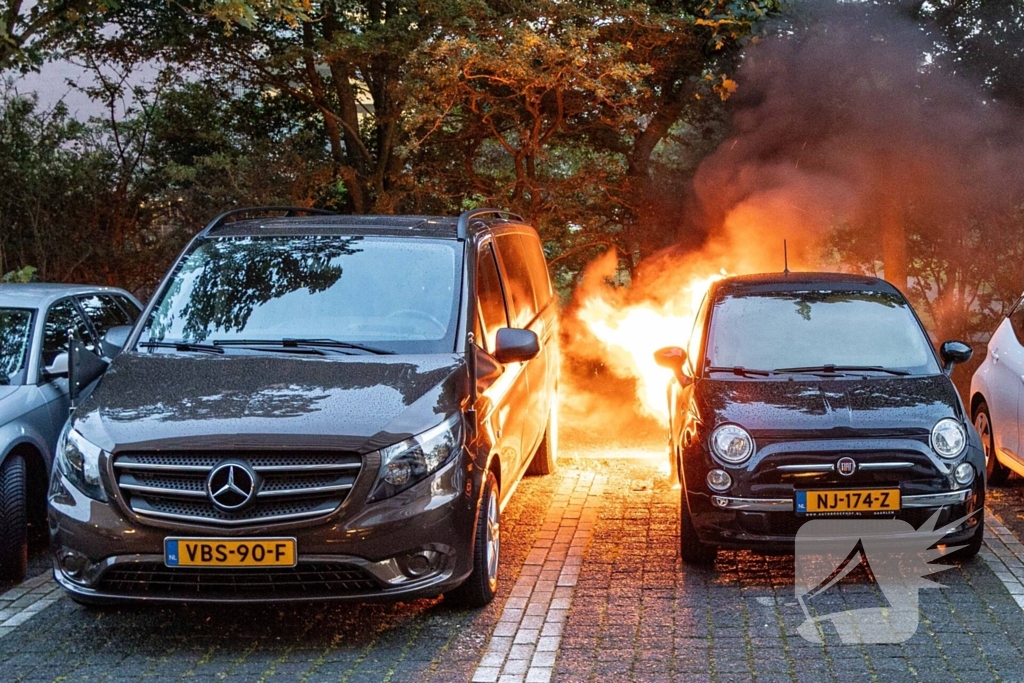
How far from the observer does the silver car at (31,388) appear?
6645 millimetres

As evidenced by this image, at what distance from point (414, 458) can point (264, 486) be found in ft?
2.18

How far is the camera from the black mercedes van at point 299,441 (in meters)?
5.31

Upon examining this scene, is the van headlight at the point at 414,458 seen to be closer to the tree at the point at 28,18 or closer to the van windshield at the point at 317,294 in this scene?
the van windshield at the point at 317,294

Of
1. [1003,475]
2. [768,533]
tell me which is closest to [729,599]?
[768,533]

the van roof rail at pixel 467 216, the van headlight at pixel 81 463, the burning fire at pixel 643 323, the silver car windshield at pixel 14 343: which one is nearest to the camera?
the van headlight at pixel 81 463

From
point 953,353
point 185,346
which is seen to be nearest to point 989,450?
point 953,353

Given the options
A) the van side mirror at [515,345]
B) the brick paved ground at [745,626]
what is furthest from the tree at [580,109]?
the brick paved ground at [745,626]

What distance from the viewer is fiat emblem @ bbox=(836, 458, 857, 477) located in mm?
6426

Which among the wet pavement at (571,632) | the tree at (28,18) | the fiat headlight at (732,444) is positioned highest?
the tree at (28,18)

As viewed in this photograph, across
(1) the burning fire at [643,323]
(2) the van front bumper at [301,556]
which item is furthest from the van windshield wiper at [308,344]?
(1) the burning fire at [643,323]

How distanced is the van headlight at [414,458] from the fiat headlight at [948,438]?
268 centimetres

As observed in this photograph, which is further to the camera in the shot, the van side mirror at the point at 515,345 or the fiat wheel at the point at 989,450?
the fiat wheel at the point at 989,450

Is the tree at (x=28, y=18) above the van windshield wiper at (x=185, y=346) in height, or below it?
above

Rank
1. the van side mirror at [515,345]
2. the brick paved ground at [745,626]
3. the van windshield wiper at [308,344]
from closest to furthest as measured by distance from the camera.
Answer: the brick paved ground at [745,626], the van windshield wiper at [308,344], the van side mirror at [515,345]
